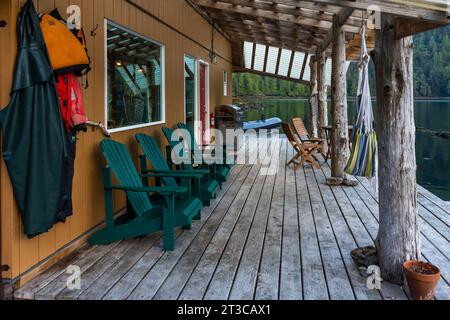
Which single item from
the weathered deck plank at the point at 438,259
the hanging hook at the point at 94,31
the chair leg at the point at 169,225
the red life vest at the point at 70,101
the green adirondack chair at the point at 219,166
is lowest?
the weathered deck plank at the point at 438,259

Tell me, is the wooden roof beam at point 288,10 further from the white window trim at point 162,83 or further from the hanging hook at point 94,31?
the hanging hook at point 94,31

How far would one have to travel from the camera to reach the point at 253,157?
941 centimetres

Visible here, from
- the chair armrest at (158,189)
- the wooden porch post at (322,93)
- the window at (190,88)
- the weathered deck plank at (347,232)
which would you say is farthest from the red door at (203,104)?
the chair armrest at (158,189)

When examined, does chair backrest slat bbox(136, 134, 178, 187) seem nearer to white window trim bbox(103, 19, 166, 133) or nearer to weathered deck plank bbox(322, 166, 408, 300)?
white window trim bbox(103, 19, 166, 133)

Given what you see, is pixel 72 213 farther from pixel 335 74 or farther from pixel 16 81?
pixel 335 74

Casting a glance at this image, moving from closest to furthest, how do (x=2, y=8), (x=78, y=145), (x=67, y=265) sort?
1. (x=2, y=8)
2. (x=67, y=265)
3. (x=78, y=145)

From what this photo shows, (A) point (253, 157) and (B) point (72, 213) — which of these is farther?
(A) point (253, 157)

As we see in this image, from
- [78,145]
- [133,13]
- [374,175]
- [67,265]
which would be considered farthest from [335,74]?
[67,265]

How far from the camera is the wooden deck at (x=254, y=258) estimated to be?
8.95 feet

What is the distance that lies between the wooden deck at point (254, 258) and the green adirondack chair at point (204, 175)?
0.49 ft

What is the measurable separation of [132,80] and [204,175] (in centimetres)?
138

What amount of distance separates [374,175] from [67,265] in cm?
286

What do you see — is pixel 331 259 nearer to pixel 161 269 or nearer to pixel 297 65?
pixel 161 269

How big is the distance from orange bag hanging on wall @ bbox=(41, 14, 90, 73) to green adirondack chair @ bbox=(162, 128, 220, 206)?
72.1 inches
